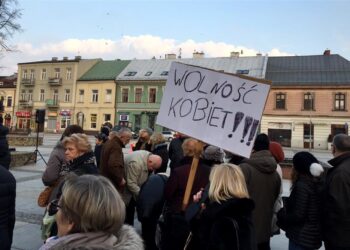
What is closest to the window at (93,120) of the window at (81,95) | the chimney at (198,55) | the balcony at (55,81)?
the window at (81,95)

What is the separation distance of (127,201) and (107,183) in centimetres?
333

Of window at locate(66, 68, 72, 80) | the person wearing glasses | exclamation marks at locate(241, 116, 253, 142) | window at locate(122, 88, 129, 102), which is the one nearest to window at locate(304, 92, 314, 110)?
window at locate(122, 88, 129, 102)

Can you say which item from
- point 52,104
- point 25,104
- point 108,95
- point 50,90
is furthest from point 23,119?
point 108,95

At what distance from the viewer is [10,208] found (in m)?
2.96

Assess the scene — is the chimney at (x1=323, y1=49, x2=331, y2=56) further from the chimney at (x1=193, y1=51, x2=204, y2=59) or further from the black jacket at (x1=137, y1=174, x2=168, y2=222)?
the black jacket at (x1=137, y1=174, x2=168, y2=222)

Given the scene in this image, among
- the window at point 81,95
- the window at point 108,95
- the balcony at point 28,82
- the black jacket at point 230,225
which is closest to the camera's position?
the black jacket at point 230,225

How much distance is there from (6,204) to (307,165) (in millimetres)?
2744

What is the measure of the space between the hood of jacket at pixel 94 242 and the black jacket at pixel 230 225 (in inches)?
40.7

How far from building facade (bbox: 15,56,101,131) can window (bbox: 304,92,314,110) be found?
30.0 m

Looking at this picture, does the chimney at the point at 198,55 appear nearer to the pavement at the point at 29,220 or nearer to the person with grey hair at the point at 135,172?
the pavement at the point at 29,220

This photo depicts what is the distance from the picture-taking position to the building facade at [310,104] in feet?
125

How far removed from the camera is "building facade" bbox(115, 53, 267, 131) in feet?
148

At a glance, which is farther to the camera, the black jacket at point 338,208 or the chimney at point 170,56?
the chimney at point 170,56

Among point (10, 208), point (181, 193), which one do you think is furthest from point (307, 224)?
point (10, 208)
